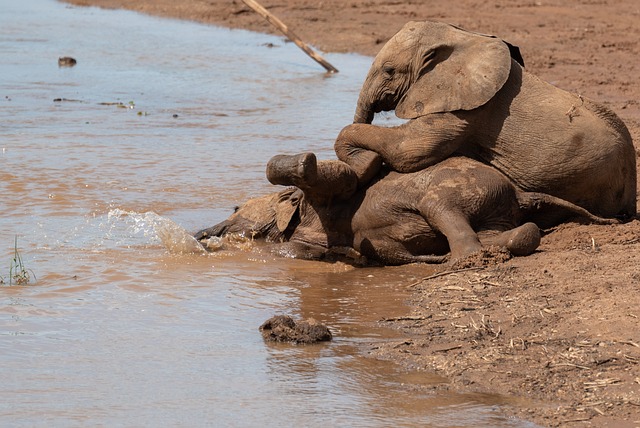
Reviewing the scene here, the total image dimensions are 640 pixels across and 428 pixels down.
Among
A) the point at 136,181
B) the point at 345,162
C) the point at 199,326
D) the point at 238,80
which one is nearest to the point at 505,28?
the point at 238,80

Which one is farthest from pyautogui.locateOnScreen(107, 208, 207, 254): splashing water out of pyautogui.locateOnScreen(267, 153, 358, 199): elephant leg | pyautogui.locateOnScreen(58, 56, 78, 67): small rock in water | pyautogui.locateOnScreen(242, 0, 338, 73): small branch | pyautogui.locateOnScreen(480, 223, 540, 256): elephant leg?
pyautogui.locateOnScreen(58, 56, 78, 67): small rock in water

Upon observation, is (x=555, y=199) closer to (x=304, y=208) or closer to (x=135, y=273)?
(x=304, y=208)

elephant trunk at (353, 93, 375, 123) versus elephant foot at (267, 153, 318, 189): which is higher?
elephant trunk at (353, 93, 375, 123)

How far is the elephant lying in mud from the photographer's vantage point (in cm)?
748

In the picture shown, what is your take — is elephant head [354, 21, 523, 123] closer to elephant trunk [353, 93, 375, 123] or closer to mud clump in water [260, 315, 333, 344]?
elephant trunk [353, 93, 375, 123]

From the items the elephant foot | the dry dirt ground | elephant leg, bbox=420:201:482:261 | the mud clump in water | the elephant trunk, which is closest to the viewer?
the dry dirt ground

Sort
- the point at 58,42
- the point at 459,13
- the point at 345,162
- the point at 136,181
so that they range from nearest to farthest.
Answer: the point at 345,162
the point at 136,181
the point at 459,13
the point at 58,42

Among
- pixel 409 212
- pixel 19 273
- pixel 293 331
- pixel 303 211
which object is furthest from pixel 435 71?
pixel 19 273

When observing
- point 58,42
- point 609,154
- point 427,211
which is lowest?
point 58,42

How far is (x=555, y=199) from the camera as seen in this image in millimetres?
7734

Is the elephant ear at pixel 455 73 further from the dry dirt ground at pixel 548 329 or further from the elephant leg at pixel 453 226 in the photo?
the dry dirt ground at pixel 548 329

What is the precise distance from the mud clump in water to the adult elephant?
1.90 meters

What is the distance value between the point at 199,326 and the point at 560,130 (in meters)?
2.67

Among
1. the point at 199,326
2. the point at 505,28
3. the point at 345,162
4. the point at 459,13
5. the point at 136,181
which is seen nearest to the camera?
the point at 199,326
